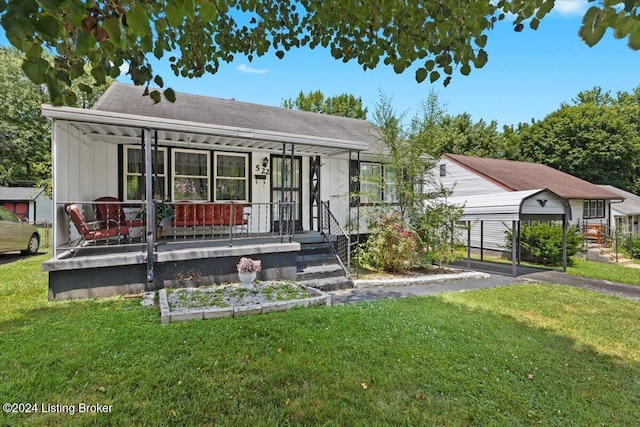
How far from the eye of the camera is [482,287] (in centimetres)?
845

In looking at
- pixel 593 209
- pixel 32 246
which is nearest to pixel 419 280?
pixel 32 246

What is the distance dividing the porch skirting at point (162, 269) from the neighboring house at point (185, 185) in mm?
19

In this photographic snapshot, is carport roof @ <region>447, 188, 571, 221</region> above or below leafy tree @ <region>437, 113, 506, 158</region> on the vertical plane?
below

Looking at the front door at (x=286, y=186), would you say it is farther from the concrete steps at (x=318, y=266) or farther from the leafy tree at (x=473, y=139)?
the leafy tree at (x=473, y=139)

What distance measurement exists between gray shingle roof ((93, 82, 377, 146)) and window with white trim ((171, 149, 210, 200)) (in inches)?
37.9

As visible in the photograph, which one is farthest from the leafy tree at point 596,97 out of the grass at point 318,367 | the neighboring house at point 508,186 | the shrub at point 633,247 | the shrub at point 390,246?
the grass at point 318,367

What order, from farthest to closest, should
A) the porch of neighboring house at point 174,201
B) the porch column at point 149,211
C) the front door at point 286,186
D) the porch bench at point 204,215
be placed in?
the front door at point 286,186 < the porch bench at point 204,215 < the porch column at point 149,211 < the porch of neighboring house at point 174,201

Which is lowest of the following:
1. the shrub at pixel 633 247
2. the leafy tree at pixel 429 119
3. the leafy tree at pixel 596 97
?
the shrub at pixel 633 247

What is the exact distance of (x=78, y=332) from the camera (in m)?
4.27

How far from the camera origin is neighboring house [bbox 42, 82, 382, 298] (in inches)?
244

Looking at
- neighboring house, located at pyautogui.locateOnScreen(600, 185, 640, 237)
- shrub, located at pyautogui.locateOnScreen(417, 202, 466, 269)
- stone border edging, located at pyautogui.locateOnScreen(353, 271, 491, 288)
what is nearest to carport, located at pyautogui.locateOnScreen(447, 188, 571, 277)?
shrub, located at pyautogui.locateOnScreen(417, 202, 466, 269)

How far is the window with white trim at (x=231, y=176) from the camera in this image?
952 centimetres

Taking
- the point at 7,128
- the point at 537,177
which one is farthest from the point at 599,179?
the point at 7,128

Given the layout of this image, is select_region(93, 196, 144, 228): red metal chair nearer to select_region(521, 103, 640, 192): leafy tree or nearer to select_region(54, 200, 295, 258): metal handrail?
select_region(54, 200, 295, 258): metal handrail
